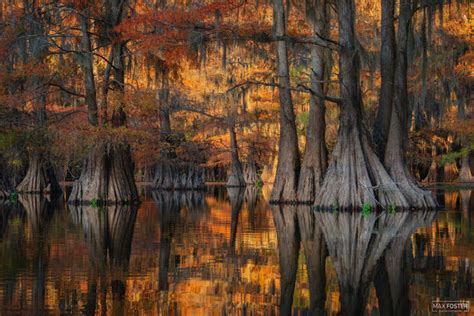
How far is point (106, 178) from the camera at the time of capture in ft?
69.8

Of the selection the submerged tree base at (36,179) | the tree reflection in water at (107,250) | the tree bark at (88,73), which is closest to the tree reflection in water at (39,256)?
the tree reflection in water at (107,250)

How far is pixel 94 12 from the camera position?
846 inches

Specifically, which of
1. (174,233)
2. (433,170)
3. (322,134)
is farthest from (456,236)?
(433,170)

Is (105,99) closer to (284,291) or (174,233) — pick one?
(174,233)

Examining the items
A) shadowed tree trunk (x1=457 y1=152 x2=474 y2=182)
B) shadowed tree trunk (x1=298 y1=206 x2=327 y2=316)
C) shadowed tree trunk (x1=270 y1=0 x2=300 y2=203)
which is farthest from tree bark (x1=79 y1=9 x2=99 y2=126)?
shadowed tree trunk (x1=457 y1=152 x2=474 y2=182)

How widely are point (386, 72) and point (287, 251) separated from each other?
33.5 feet

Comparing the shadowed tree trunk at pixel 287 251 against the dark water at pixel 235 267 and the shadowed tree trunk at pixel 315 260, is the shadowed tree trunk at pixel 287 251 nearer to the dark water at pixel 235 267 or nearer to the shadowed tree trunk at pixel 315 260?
the dark water at pixel 235 267

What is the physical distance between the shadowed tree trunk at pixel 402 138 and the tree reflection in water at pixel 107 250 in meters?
5.71

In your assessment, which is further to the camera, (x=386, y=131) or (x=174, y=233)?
(x=386, y=131)

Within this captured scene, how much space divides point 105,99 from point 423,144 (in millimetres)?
17162

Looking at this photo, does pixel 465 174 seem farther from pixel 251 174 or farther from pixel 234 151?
pixel 251 174

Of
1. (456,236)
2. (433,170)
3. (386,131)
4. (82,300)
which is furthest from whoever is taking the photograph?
(433,170)

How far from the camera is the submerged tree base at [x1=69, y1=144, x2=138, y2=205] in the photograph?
833 inches

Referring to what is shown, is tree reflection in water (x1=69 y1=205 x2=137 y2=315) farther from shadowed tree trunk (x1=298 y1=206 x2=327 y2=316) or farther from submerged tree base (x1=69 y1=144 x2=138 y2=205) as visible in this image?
submerged tree base (x1=69 y1=144 x2=138 y2=205)
